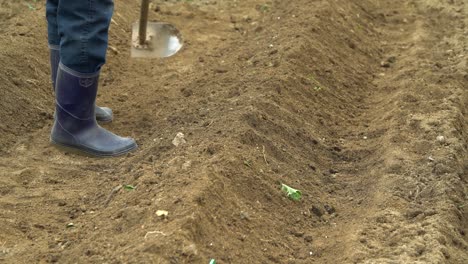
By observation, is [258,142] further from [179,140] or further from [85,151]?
[85,151]

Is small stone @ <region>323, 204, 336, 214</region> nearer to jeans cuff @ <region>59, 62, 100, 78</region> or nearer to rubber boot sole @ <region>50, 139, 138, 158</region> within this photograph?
rubber boot sole @ <region>50, 139, 138, 158</region>

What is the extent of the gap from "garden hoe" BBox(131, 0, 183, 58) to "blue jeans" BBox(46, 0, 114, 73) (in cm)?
155

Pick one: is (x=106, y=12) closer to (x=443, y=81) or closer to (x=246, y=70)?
(x=246, y=70)

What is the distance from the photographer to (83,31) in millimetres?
4266

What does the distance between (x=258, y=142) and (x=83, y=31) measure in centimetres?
112

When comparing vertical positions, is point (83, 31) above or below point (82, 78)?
above

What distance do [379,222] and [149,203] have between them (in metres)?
1.13

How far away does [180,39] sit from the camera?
6.30m

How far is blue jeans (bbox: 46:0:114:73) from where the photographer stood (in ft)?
13.9

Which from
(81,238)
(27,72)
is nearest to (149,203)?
(81,238)

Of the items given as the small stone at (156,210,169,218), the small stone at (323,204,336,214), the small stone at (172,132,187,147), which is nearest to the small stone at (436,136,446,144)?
the small stone at (323,204,336,214)

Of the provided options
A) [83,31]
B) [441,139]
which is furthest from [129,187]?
[441,139]

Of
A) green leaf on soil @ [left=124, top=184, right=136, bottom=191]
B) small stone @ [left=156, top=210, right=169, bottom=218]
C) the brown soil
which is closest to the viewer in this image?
small stone @ [left=156, top=210, right=169, bottom=218]

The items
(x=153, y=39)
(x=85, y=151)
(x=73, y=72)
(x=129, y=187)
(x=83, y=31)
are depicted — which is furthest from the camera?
(x=153, y=39)
